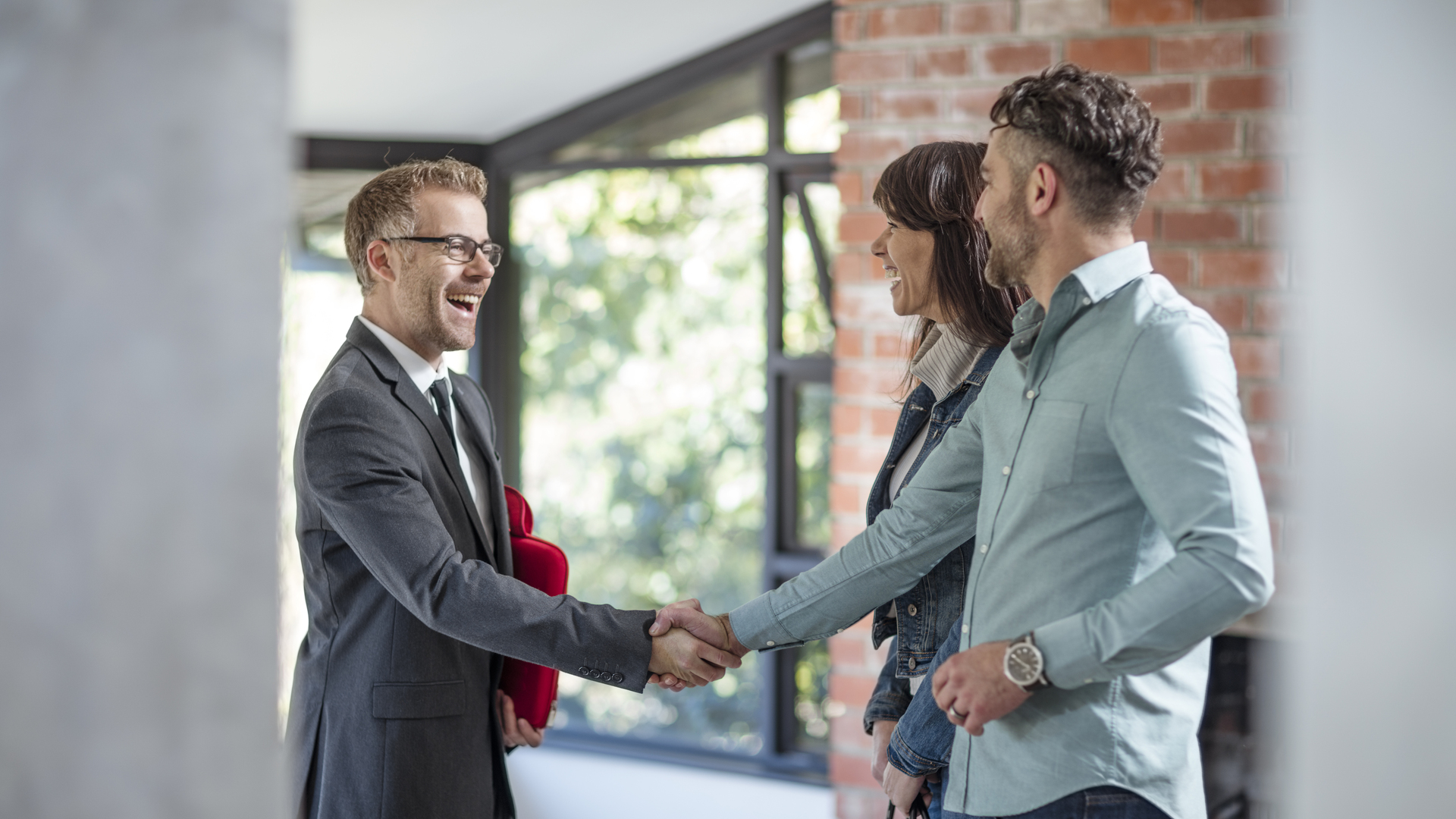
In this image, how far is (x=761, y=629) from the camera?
5.58 ft

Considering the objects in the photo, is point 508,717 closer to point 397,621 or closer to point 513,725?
point 513,725

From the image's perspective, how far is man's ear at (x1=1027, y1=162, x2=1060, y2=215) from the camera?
49.5 inches

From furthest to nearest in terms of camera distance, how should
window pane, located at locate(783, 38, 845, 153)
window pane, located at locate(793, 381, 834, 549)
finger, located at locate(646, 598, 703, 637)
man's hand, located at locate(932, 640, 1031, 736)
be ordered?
window pane, located at locate(793, 381, 834, 549) → window pane, located at locate(783, 38, 845, 153) → finger, located at locate(646, 598, 703, 637) → man's hand, located at locate(932, 640, 1031, 736)

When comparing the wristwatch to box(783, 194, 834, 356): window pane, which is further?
box(783, 194, 834, 356): window pane

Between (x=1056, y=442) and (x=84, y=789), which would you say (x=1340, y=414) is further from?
(x=84, y=789)

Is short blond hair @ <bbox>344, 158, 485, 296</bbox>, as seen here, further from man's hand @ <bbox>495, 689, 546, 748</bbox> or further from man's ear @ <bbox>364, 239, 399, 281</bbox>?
man's hand @ <bbox>495, 689, 546, 748</bbox>

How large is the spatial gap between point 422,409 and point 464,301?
9.6 inches

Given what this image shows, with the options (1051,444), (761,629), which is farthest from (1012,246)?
(761,629)

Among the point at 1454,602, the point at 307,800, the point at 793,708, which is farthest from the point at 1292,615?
the point at 793,708

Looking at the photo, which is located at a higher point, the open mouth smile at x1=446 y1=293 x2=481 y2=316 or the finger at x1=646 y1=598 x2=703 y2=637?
the open mouth smile at x1=446 y1=293 x2=481 y2=316

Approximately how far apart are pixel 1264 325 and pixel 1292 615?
1734 millimetres

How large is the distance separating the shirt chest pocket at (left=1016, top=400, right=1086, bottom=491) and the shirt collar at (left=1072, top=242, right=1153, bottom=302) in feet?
0.44

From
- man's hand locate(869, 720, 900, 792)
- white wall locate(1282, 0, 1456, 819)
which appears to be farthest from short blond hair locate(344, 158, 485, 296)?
white wall locate(1282, 0, 1456, 819)

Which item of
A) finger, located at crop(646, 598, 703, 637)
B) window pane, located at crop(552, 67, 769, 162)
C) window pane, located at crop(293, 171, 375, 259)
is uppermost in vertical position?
window pane, located at crop(552, 67, 769, 162)
